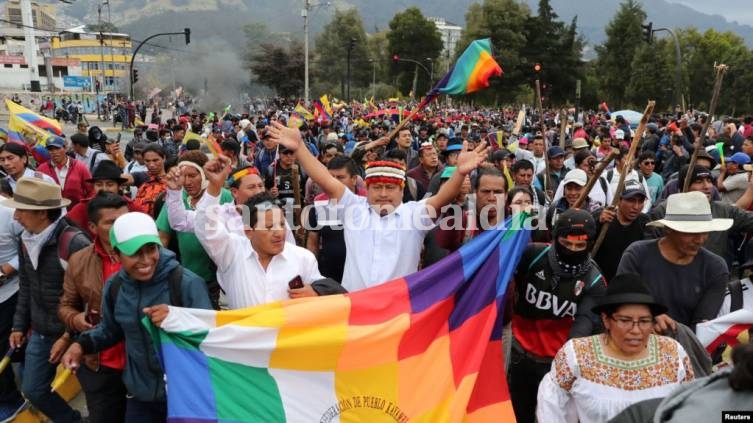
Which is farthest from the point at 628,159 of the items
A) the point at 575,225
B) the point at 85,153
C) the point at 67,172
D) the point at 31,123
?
the point at 31,123

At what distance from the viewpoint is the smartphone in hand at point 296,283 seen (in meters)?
3.93

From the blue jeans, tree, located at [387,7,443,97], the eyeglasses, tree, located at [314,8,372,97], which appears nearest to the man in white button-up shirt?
the eyeglasses

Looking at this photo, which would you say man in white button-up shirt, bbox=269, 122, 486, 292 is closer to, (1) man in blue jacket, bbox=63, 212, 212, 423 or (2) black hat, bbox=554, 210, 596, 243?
(2) black hat, bbox=554, 210, 596, 243

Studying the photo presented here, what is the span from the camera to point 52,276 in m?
4.39

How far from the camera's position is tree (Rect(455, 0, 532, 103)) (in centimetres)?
6266

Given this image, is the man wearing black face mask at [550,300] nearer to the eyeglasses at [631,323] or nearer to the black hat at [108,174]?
the eyeglasses at [631,323]

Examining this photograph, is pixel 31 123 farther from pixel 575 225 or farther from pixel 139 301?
pixel 575 225

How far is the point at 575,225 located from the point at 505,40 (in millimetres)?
64659

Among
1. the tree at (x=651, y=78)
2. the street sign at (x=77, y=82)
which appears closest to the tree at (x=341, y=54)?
the street sign at (x=77, y=82)

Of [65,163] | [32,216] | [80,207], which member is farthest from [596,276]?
[65,163]

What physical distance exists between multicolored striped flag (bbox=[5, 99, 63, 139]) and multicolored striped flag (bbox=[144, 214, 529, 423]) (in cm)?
656

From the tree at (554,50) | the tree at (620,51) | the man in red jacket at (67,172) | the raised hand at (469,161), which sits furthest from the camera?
the tree at (620,51)

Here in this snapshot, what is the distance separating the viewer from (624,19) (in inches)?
2771

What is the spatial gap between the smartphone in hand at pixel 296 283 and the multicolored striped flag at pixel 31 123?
250 inches
